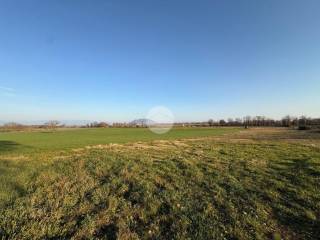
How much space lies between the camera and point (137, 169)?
10328mm

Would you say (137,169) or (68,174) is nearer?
(68,174)

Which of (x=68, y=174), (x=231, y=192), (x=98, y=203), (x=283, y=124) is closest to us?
(x=98, y=203)

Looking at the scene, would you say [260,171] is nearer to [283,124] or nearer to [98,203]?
[98,203]

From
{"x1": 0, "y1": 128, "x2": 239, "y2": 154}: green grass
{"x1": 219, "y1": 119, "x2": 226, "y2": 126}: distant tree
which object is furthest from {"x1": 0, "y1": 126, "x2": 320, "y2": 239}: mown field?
{"x1": 219, "y1": 119, "x2": 226, "y2": 126}: distant tree

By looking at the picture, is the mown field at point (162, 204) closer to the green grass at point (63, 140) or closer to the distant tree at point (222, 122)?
the green grass at point (63, 140)

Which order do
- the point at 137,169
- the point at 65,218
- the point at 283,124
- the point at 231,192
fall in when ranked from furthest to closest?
the point at 283,124 → the point at 137,169 → the point at 231,192 → the point at 65,218

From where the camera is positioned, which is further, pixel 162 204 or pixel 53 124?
pixel 53 124

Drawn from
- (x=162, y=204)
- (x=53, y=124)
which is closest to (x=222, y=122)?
(x=53, y=124)

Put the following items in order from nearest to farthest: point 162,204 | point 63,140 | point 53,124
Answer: point 162,204
point 63,140
point 53,124

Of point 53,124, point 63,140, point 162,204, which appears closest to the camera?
point 162,204

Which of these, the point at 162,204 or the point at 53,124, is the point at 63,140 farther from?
the point at 53,124

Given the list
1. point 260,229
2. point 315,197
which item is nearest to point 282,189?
point 315,197

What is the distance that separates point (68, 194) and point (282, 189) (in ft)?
26.7

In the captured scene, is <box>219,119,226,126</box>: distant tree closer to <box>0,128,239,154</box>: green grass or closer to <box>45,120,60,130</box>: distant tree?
<box>0,128,239,154</box>: green grass
